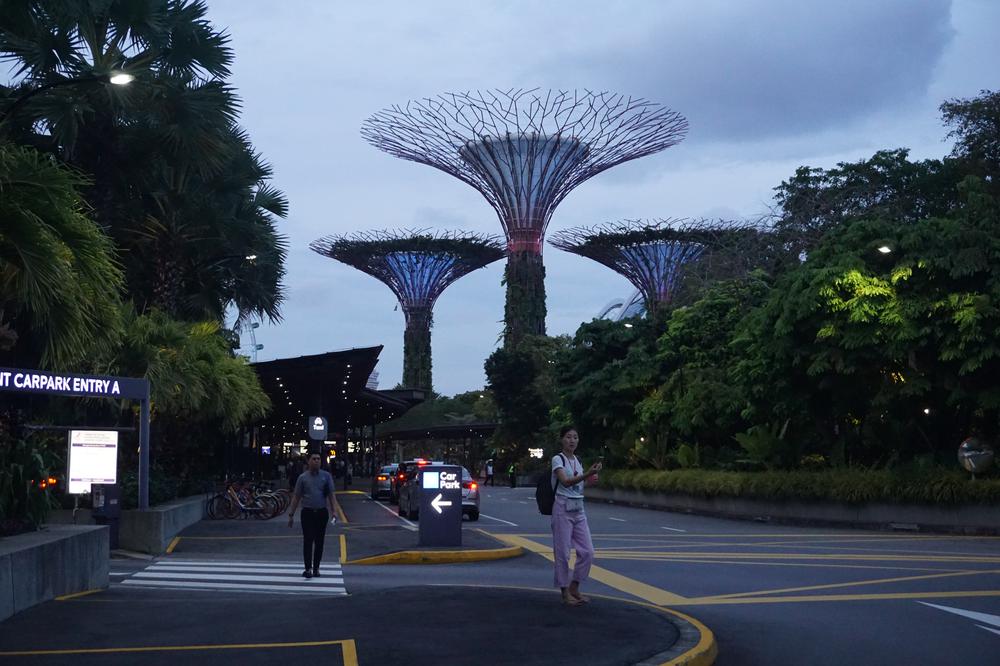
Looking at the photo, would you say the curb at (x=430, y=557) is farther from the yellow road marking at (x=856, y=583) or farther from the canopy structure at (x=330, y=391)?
the canopy structure at (x=330, y=391)

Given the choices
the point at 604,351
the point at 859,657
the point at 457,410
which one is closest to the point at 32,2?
the point at 859,657

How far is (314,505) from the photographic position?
1561 centimetres

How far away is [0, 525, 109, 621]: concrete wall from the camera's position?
11180mm

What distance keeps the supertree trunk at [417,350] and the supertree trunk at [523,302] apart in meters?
12.0

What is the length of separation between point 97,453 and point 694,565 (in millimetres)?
9840

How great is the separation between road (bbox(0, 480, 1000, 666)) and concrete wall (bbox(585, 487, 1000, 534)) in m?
4.87

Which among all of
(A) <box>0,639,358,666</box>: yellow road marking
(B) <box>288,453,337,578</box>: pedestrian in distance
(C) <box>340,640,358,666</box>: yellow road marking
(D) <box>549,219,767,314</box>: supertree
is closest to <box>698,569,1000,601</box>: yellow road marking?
(B) <box>288,453,337,578</box>: pedestrian in distance

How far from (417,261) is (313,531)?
80.6 metres

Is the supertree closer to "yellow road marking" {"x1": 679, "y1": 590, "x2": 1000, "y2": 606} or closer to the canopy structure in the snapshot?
the canopy structure

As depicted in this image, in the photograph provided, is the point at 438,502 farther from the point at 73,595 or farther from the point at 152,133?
the point at 152,133

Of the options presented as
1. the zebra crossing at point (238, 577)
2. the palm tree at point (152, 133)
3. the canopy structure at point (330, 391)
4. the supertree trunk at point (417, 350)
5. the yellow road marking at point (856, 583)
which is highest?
the supertree trunk at point (417, 350)

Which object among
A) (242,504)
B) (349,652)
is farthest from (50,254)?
(242,504)

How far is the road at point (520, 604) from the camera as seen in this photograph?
916cm

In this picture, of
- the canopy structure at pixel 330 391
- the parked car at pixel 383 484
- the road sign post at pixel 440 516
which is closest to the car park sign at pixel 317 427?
the canopy structure at pixel 330 391
